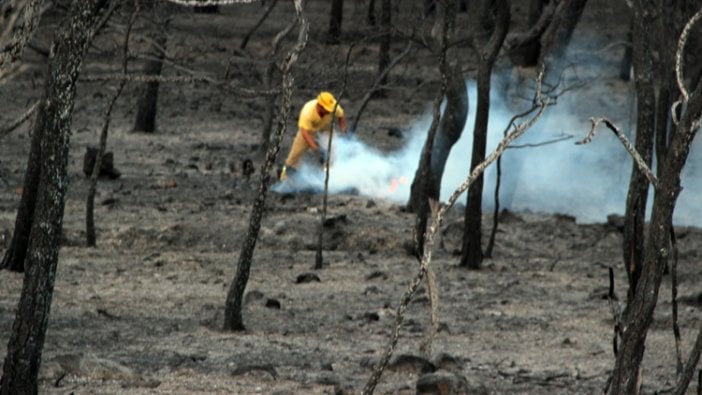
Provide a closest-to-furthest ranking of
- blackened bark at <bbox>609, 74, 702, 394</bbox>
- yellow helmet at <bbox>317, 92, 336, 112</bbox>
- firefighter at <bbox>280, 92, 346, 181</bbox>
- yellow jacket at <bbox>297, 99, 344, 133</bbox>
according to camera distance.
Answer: blackened bark at <bbox>609, 74, 702, 394</bbox> → yellow helmet at <bbox>317, 92, 336, 112</bbox> → firefighter at <bbox>280, 92, 346, 181</bbox> → yellow jacket at <bbox>297, 99, 344, 133</bbox>

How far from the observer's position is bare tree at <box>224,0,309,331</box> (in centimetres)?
1288

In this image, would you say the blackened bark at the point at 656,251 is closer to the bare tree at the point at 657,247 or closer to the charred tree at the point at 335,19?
the bare tree at the point at 657,247

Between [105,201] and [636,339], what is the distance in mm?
13498

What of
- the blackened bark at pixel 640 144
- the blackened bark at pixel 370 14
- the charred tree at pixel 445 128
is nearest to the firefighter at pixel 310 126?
the charred tree at pixel 445 128

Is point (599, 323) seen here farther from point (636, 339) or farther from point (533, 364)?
point (636, 339)

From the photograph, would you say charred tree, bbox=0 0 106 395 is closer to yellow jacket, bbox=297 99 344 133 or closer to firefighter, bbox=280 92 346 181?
firefighter, bbox=280 92 346 181

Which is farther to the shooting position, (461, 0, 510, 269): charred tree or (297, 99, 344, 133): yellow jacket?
(297, 99, 344, 133): yellow jacket

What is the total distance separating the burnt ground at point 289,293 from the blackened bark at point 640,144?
4.37 ft

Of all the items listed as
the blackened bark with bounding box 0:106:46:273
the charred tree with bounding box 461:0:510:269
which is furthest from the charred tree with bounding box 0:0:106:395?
the charred tree with bounding box 461:0:510:269

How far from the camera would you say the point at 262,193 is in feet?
43.5

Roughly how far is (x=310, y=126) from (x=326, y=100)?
2.19 feet

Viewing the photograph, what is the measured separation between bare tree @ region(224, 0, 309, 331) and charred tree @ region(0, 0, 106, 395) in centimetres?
352

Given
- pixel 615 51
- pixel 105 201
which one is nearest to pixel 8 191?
pixel 105 201

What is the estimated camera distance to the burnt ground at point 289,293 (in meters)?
12.1
